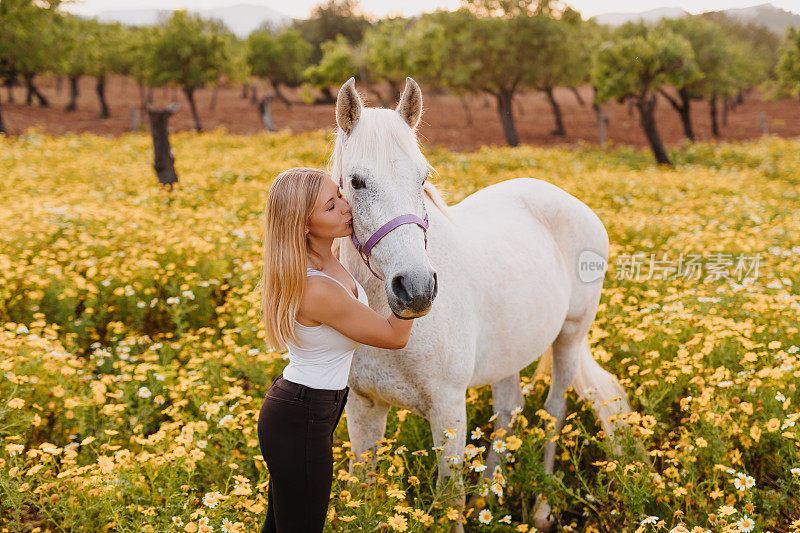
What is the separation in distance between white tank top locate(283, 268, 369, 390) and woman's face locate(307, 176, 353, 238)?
0.49 feet

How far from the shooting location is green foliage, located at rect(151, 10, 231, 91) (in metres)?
26.5

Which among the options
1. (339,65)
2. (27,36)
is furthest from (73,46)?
(339,65)

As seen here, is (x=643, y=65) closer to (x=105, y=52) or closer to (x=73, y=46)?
(x=73, y=46)

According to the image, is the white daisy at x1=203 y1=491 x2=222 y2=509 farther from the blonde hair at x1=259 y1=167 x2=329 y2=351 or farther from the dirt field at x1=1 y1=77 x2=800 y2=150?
the dirt field at x1=1 y1=77 x2=800 y2=150

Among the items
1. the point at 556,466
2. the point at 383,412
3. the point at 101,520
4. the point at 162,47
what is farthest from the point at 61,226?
the point at 162,47

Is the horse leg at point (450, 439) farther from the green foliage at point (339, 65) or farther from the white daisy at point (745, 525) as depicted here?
the green foliage at point (339, 65)

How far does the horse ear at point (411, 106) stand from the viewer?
7.27 ft

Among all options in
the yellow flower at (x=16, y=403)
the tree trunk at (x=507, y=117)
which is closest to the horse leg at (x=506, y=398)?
the yellow flower at (x=16, y=403)

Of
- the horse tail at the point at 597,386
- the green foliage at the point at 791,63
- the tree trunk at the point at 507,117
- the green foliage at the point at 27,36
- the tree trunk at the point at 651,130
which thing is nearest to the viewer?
the horse tail at the point at 597,386

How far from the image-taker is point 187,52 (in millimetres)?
26328

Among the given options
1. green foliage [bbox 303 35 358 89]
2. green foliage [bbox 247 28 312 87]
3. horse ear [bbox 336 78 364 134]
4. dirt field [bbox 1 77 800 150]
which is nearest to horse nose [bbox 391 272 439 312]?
horse ear [bbox 336 78 364 134]

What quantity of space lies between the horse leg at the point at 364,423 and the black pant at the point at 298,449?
0.62m

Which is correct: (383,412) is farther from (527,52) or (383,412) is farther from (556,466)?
(527,52)

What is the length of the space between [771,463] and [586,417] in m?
1.05
